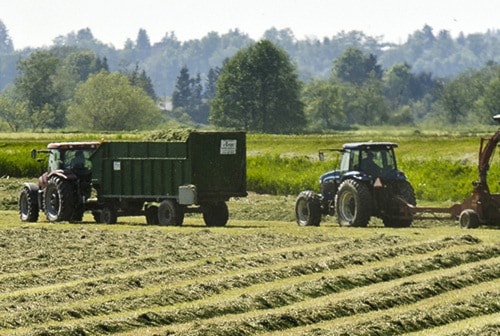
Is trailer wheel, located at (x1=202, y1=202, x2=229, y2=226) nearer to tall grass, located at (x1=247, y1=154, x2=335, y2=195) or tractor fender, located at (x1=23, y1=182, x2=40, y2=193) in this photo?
tractor fender, located at (x1=23, y1=182, x2=40, y2=193)

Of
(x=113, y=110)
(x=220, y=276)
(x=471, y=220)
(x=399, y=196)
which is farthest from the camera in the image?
(x=113, y=110)

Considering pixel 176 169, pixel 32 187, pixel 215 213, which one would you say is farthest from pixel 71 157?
pixel 215 213

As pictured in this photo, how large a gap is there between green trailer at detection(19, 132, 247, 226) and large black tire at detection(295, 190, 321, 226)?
5.78 ft

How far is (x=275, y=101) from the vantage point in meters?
153

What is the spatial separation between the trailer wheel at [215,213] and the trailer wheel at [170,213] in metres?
1.29

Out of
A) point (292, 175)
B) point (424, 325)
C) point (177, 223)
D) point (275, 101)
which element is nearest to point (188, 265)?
point (424, 325)

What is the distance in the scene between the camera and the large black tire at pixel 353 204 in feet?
121

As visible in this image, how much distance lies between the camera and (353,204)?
3769 cm

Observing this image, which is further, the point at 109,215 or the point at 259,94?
the point at 259,94

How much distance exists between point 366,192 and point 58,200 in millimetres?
9443

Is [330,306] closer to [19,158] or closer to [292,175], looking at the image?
[292,175]

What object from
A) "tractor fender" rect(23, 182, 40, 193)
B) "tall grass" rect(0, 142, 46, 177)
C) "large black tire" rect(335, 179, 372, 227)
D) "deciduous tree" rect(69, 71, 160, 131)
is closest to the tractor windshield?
"tractor fender" rect(23, 182, 40, 193)

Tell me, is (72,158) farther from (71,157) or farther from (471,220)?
(471,220)

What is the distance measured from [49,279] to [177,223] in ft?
44.2
